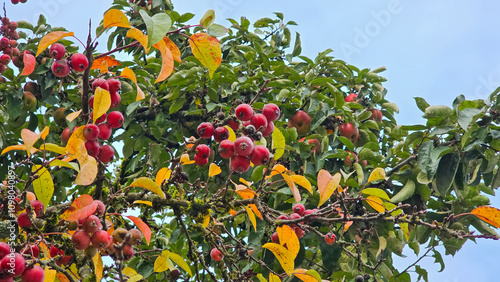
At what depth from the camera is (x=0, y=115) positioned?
294 centimetres

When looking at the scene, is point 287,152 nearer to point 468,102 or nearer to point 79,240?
point 468,102

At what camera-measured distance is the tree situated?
1602mm

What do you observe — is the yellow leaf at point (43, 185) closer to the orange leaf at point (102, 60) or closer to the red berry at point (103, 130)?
the red berry at point (103, 130)

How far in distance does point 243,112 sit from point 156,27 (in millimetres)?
583

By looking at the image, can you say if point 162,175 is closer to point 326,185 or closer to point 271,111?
point 271,111

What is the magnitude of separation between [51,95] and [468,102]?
94.6 inches

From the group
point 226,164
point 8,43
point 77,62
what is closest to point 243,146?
point 77,62

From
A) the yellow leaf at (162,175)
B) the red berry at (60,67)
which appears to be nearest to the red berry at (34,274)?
the yellow leaf at (162,175)

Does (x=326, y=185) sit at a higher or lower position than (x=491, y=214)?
lower

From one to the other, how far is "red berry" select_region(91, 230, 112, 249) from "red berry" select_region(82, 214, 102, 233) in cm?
2

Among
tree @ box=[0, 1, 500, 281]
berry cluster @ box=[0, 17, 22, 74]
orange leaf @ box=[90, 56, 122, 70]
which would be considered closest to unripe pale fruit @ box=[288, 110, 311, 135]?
tree @ box=[0, 1, 500, 281]

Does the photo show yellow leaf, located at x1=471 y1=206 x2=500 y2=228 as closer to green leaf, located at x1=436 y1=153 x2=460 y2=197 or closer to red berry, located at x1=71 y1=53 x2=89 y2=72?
green leaf, located at x1=436 y1=153 x2=460 y2=197

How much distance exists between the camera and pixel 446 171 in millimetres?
2514

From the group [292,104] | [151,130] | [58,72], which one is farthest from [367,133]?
[58,72]
